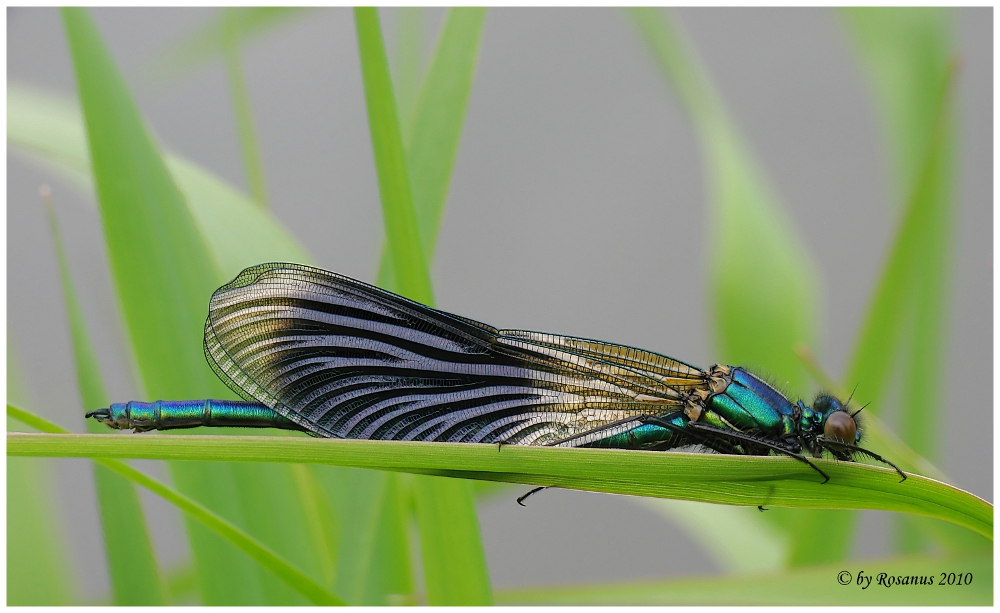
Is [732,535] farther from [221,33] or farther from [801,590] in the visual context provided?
[221,33]

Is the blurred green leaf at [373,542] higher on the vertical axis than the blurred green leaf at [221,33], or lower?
lower

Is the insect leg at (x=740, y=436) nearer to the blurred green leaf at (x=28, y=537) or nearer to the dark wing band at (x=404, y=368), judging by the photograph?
the dark wing band at (x=404, y=368)

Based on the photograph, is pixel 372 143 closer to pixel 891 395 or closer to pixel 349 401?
pixel 349 401

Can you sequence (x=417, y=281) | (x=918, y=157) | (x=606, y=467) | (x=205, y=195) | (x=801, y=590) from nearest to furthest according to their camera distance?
1. (x=606, y=467)
2. (x=417, y=281)
3. (x=801, y=590)
4. (x=205, y=195)
5. (x=918, y=157)

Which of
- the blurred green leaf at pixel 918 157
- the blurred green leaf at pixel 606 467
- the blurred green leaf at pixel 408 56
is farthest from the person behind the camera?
the blurred green leaf at pixel 918 157

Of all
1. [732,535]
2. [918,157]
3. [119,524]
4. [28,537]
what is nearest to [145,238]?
[119,524]

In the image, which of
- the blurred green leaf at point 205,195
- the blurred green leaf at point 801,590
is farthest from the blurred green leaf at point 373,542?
the blurred green leaf at point 205,195

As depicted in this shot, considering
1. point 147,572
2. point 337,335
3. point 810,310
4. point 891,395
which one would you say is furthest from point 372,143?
point 891,395
